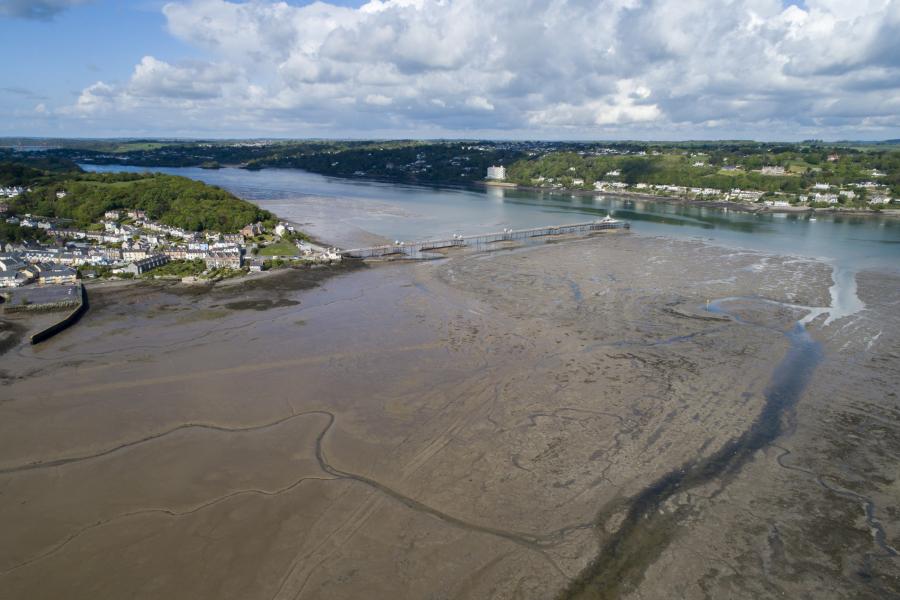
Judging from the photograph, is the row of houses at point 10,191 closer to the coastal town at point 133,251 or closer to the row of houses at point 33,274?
the coastal town at point 133,251

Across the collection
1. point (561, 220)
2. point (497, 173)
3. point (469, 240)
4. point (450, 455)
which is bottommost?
point (450, 455)

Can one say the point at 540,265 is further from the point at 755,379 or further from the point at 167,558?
the point at 167,558

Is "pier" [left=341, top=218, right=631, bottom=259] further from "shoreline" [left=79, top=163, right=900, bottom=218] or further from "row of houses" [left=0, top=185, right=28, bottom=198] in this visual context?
"row of houses" [left=0, top=185, right=28, bottom=198]

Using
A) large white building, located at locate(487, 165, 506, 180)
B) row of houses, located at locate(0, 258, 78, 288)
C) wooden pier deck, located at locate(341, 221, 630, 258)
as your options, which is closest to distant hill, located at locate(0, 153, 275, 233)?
wooden pier deck, located at locate(341, 221, 630, 258)

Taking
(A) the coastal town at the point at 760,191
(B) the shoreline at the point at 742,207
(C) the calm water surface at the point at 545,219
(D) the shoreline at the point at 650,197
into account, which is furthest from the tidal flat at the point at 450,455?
(A) the coastal town at the point at 760,191

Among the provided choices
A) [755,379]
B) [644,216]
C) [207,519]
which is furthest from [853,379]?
[644,216]

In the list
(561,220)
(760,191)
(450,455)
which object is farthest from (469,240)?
(760,191)

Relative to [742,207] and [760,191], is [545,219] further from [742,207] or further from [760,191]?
[760,191]

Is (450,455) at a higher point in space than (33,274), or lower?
lower
